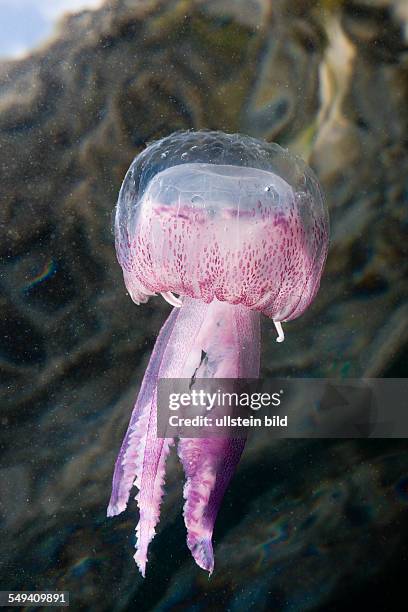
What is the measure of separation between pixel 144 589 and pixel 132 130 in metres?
2.67

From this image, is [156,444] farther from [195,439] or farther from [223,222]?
[223,222]

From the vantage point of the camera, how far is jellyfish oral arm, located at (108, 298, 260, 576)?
2.06 m

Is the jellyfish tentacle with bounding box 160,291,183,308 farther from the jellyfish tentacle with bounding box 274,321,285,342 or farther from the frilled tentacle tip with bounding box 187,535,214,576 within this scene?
the frilled tentacle tip with bounding box 187,535,214,576

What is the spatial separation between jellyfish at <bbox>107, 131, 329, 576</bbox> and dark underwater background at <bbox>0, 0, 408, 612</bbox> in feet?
1.08

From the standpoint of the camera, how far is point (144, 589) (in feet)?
9.99

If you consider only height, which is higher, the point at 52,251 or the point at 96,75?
the point at 96,75

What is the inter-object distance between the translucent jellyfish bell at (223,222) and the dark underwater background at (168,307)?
0.36 m

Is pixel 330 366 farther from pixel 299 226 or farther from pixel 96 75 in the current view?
pixel 96 75

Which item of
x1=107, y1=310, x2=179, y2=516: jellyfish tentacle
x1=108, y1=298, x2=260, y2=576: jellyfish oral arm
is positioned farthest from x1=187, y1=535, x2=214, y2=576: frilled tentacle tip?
x1=107, y1=310, x2=179, y2=516: jellyfish tentacle

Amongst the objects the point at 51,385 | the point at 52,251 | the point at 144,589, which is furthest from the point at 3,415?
the point at 144,589

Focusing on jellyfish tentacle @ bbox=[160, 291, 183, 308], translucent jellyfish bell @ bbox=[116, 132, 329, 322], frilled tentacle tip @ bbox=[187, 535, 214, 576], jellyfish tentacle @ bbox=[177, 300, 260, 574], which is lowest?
frilled tentacle tip @ bbox=[187, 535, 214, 576]

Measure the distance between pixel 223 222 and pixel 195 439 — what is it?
102cm

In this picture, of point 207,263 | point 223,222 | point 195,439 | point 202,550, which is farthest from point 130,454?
point 223,222

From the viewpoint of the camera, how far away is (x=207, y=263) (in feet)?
5.49
